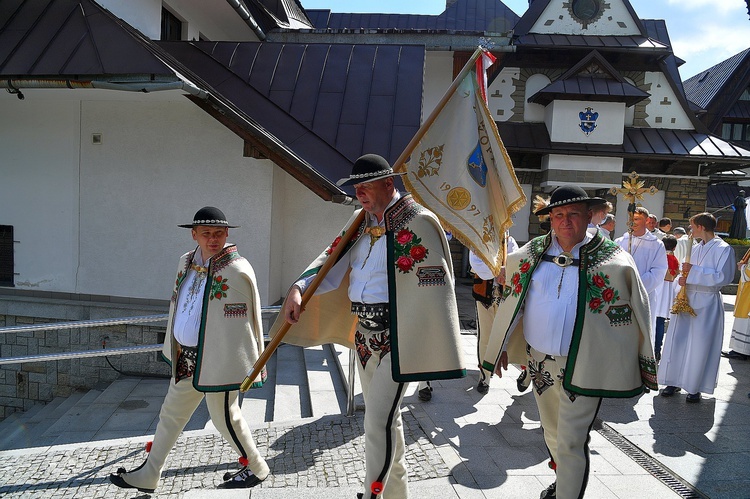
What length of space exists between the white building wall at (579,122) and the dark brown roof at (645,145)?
0.65 ft

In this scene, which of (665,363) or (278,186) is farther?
(278,186)

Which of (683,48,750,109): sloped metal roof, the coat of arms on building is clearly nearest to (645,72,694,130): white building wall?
the coat of arms on building

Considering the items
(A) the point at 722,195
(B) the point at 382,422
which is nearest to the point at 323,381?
(B) the point at 382,422

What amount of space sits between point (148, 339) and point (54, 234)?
7.12 ft

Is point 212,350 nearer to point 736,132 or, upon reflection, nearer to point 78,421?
point 78,421

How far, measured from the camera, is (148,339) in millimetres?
8547

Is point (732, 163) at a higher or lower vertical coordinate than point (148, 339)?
higher

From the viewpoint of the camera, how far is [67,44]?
7.15m

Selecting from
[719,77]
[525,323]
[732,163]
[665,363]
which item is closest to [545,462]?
[525,323]

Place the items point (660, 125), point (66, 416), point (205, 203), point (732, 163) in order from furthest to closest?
1. point (660, 125)
2. point (732, 163)
3. point (205, 203)
4. point (66, 416)

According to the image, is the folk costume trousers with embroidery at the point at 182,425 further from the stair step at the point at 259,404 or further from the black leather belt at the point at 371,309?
the stair step at the point at 259,404

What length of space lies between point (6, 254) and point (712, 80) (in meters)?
27.8

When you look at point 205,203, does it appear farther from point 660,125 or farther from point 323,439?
point 660,125

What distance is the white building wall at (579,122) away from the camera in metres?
16.1
